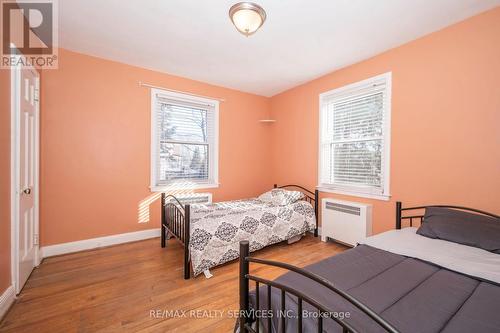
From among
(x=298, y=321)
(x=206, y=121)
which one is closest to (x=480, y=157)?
(x=298, y=321)

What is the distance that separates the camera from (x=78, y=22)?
7.34ft

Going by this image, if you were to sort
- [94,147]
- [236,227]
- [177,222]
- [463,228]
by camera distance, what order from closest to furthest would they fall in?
[463,228]
[236,227]
[177,222]
[94,147]

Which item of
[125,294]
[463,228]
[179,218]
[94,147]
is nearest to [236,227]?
[179,218]

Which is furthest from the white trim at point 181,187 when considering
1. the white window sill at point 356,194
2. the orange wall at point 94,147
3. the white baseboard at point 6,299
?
the white window sill at point 356,194

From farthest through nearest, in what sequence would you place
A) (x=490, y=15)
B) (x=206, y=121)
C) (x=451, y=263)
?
(x=206, y=121), (x=490, y=15), (x=451, y=263)

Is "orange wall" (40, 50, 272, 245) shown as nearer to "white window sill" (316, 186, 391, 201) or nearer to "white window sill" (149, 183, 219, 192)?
"white window sill" (149, 183, 219, 192)

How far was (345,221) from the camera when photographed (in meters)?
3.03

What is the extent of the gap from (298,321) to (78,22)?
323cm

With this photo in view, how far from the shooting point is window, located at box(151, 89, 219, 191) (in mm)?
3439

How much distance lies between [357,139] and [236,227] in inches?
83.3

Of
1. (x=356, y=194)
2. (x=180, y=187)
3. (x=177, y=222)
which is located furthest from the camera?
(x=180, y=187)

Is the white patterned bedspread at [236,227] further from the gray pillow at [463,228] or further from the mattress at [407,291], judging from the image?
the gray pillow at [463,228]

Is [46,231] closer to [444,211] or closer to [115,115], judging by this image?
[115,115]

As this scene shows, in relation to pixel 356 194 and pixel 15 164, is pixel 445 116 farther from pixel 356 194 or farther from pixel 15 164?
pixel 15 164
